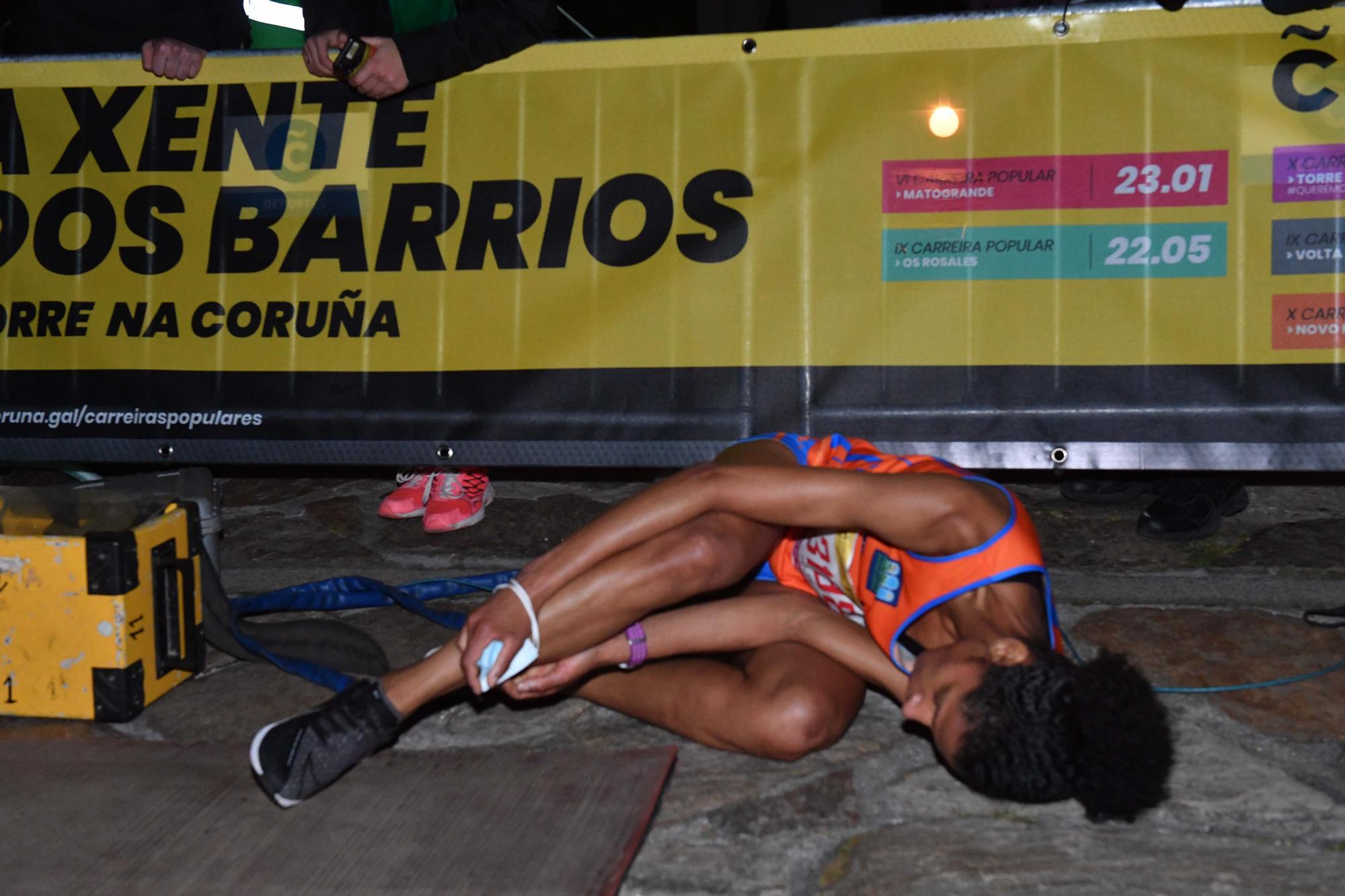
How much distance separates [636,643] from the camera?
332 centimetres

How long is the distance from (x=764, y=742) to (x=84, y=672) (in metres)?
1.91

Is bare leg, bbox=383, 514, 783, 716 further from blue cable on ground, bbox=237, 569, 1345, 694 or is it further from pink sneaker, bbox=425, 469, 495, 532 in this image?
pink sneaker, bbox=425, 469, 495, 532

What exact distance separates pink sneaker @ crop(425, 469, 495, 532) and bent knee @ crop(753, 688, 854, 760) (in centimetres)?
260

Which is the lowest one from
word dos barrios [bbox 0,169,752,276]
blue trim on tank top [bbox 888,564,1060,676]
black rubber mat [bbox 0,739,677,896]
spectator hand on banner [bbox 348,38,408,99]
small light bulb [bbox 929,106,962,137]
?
black rubber mat [bbox 0,739,677,896]

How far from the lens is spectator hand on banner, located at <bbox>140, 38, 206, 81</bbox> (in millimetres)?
4680

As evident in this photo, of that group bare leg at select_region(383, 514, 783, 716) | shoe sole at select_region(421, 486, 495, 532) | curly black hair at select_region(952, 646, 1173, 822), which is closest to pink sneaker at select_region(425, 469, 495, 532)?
shoe sole at select_region(421, 486, 495, 532)

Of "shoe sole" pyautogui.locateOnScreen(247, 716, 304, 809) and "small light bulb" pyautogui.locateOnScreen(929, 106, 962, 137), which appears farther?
"small light bulb" pyautogui.locateOnScreen(929, 106, 962, 137)

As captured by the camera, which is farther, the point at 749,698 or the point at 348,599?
the point at 348,599

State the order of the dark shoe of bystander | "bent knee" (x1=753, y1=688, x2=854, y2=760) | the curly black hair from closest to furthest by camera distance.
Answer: the curly black hair < "bent knee" (x1=753, y1=688, x2=854, y2=760) < the dark shoe of bystander

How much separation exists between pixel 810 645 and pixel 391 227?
232cm

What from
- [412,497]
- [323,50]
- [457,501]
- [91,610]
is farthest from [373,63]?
[91,610]

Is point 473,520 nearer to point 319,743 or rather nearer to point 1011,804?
point 319,743

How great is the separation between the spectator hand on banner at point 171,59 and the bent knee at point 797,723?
11.0 feet

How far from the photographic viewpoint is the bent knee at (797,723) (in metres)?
3.14
